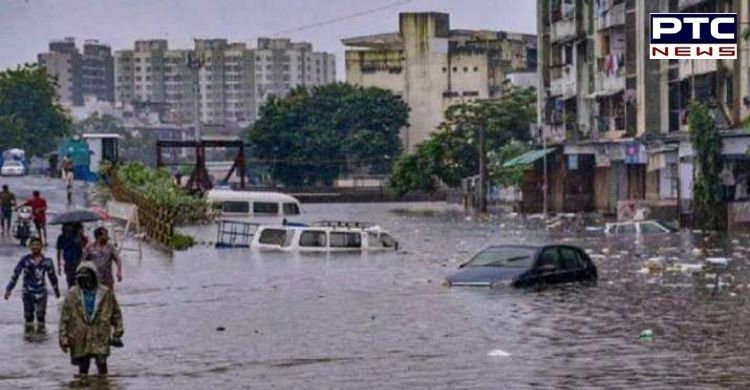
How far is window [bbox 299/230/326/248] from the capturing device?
52000mm

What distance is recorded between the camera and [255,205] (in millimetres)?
79625

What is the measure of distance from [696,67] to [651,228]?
38.7 ft

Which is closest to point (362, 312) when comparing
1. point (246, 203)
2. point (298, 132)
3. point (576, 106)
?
point (246, 203)

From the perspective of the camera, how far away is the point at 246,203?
79750mm

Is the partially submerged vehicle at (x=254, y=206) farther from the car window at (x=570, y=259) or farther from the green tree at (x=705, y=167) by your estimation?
the car window at (x=570, y=259)

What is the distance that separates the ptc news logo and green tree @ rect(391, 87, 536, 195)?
133 ft

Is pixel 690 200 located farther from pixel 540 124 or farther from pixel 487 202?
pixel 487 202

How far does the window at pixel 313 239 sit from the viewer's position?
52.0 meters

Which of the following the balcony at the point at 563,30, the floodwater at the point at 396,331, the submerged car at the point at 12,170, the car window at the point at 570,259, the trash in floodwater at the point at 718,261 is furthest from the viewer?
the submerged car at the point at 12,170

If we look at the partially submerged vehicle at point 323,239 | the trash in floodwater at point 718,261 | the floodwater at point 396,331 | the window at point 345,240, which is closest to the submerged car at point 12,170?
the partially submerged vehicle at point 323,239

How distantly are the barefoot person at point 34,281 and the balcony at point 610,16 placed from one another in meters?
57.4

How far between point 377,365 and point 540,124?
77.7 m

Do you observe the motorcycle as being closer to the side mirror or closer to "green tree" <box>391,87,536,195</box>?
the side mirror

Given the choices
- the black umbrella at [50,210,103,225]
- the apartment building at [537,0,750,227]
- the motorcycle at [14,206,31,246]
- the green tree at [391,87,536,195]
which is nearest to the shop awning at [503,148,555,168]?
the apartment building at [537,0,750,227]
